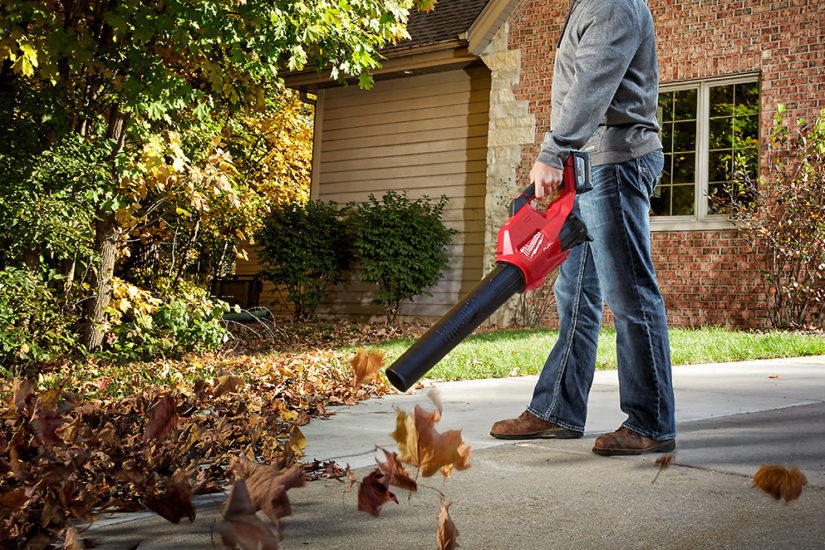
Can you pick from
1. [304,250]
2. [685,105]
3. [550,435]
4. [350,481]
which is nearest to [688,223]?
[685,105]

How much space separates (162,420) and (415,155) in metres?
10.8

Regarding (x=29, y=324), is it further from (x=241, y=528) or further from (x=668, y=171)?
(x=668, y=171)

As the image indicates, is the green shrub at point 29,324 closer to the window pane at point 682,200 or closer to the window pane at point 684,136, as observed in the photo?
the window pane at point 682,200

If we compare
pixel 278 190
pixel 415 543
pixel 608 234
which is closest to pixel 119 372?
pixel 608 234

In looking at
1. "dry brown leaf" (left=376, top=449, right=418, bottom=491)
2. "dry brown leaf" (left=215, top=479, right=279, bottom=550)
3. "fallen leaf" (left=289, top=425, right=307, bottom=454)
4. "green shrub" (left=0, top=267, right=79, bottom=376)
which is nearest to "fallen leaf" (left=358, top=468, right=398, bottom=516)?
"dry brown leaf" (left=376, top=449, right=418, bottom=491)

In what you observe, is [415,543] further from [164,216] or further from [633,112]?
[164,216]

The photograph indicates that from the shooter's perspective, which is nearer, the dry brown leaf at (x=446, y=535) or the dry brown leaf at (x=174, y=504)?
the dry brown leaf at (x=446, y=535)

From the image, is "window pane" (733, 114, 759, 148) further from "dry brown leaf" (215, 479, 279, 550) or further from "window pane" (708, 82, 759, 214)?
"dry brown leaf" (215, 479, 279, 550)

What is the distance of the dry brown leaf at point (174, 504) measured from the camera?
2068mm

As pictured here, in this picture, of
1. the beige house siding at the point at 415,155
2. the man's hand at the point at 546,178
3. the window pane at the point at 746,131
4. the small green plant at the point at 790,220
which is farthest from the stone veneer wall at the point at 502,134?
the man's hand at the point at 546,178

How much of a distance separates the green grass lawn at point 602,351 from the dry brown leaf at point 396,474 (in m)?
3.55

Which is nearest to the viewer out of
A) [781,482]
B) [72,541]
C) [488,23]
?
[72,541]

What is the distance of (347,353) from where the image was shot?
297 inches

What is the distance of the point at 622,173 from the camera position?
3.02 metres
